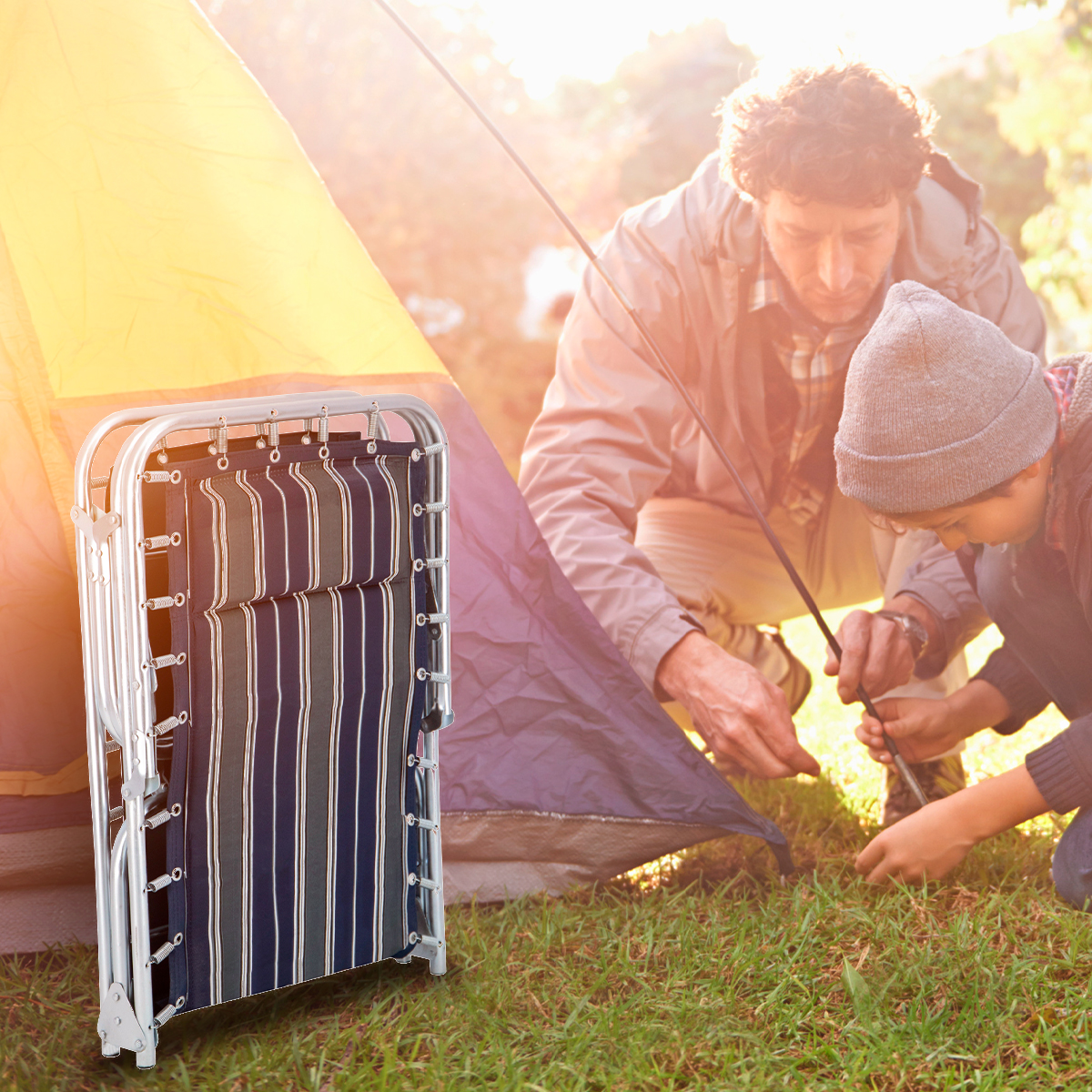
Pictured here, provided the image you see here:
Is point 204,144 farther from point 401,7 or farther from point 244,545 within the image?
point 401,7

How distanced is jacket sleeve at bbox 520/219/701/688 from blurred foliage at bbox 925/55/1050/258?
176 cm

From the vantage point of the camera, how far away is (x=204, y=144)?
1.87 metres

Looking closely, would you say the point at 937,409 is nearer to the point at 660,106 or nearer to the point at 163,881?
the point at 163,881

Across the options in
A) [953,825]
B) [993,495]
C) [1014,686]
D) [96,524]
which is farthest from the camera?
[1014,686]

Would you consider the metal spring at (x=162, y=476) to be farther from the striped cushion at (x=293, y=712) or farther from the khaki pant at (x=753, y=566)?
the khaki pant at (x=753, y=566)

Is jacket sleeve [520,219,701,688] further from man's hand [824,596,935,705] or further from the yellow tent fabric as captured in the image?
the yellow tent fabric

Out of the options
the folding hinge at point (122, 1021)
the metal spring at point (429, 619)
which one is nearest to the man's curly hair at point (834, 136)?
the metal spring at point (429, 619)

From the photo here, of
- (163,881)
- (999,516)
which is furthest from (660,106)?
(163,881)

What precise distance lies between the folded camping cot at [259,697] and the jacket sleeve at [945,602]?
1.10 meters

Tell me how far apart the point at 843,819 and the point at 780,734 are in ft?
1.27

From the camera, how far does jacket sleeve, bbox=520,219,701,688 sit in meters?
2.23

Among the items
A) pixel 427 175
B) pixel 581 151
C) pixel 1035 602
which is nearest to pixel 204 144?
pixel 1035 602

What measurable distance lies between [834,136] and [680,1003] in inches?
59.9

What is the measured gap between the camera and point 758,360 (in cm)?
233
